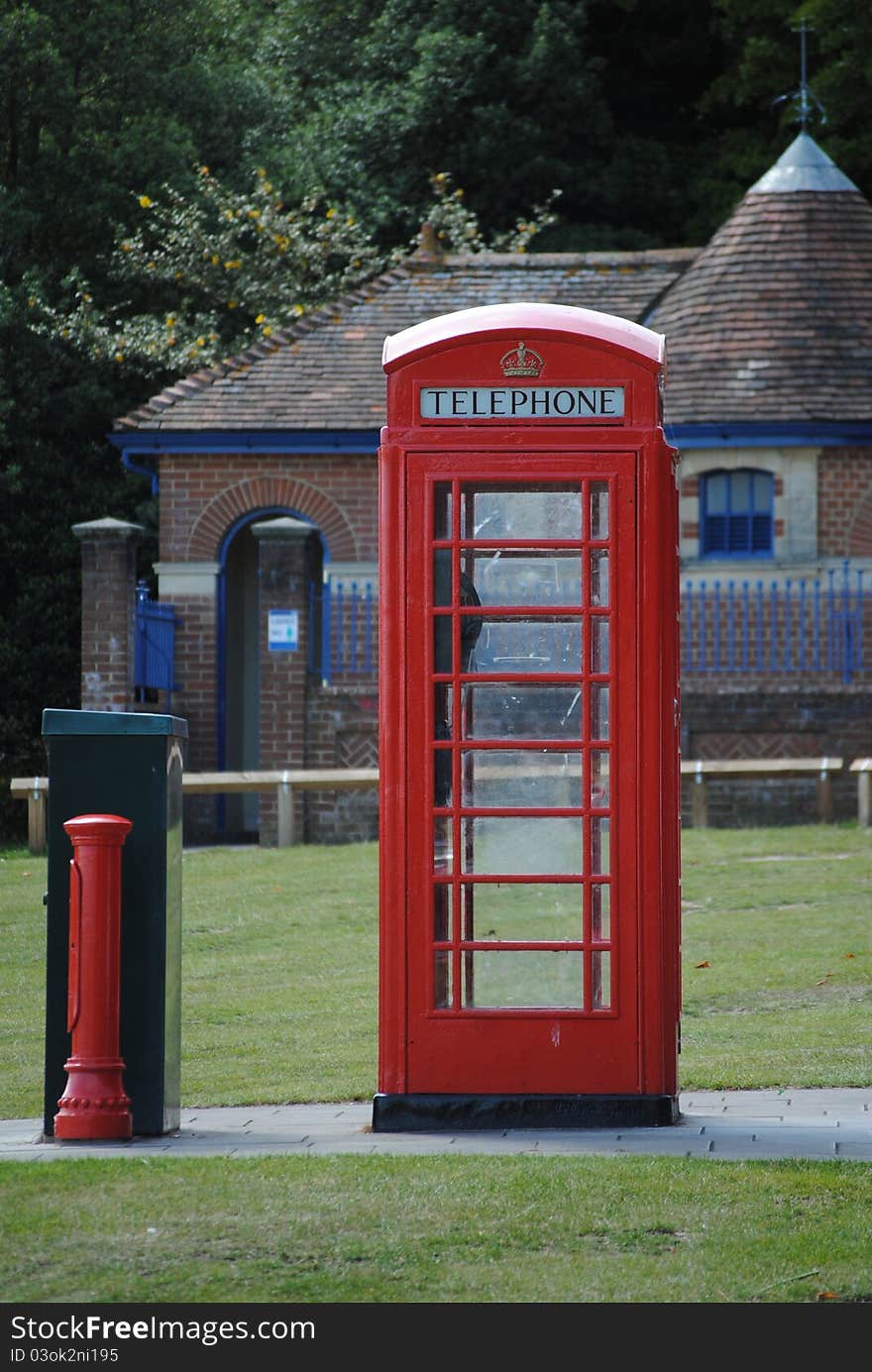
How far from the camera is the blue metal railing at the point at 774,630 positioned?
22484mm

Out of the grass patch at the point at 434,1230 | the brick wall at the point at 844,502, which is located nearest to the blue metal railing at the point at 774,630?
the brick wall at the point at 844,502

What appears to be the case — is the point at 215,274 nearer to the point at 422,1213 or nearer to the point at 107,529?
the point at 107,529

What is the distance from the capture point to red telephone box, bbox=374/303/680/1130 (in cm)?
730

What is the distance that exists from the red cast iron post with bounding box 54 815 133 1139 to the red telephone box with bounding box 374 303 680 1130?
941mm

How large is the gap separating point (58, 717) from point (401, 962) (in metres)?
1.48

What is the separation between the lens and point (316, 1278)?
5.07 meters

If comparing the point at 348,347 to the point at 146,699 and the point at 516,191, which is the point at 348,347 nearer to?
the point at 146,699

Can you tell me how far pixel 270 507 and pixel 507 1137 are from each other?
18.9 m

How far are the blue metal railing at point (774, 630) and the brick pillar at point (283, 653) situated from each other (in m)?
4.20

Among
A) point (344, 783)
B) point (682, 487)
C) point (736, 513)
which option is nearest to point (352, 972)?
point (344, 783)

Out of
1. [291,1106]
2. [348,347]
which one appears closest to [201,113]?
[348,347]

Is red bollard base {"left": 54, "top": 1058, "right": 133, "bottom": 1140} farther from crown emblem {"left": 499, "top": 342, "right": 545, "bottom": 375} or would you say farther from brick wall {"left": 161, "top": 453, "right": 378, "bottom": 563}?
brick wall {"left": 161, "top": 453, "right": 378, "bottom": 563}

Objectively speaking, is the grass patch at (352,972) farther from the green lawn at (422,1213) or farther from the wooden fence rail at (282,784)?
the wooden fence rail at (282,784)

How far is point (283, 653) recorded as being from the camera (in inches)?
833
